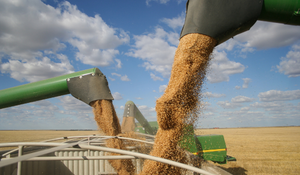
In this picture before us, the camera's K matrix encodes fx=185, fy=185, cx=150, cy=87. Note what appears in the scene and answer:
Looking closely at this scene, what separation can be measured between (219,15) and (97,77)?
9.22 ft

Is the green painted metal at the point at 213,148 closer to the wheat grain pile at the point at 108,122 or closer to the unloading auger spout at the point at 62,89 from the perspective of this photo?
the wheat grain pile at the point at 108,122

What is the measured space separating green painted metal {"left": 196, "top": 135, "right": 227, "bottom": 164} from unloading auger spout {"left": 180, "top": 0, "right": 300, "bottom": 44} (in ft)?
17.4

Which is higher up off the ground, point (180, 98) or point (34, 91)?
point (34, 91)

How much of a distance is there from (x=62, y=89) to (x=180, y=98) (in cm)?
286

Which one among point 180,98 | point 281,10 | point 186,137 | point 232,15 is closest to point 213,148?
point 186,137

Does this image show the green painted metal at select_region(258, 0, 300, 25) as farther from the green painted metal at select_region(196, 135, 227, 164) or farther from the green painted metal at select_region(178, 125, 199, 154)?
the green painted metal at select_region(196, 135, 227, 164)

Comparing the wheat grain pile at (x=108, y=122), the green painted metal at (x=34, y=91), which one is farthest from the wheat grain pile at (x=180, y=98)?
the green painted metal at (x=34, y=91)

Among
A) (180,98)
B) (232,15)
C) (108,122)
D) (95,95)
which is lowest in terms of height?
(108,122)

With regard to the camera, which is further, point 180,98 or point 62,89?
point 62,89

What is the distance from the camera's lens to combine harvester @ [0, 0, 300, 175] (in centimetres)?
203

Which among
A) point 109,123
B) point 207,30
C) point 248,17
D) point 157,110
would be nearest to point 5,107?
point 109,123

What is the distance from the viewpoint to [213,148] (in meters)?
7.16

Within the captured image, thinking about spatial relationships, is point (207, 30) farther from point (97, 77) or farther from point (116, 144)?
point (116, 144)

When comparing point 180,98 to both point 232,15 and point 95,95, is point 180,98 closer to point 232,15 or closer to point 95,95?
point 232,15
